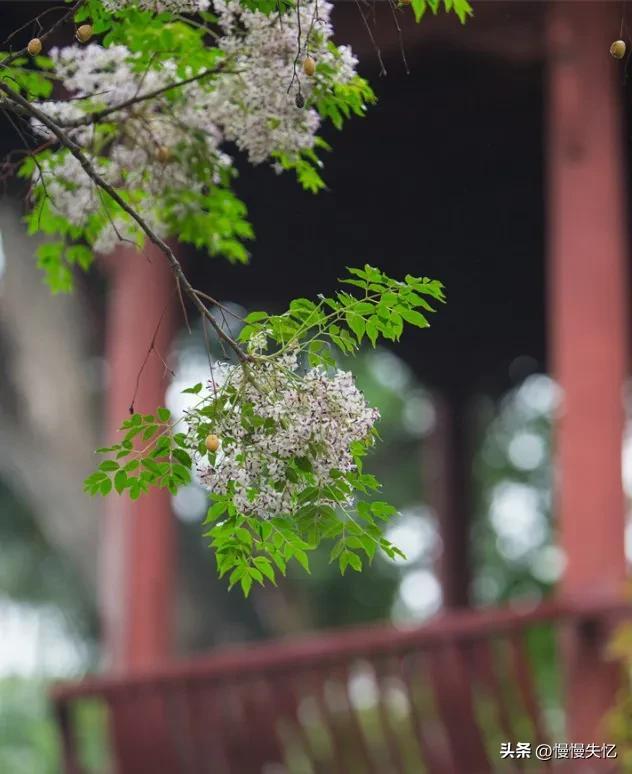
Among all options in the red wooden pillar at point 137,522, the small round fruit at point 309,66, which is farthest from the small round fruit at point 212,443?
the red wooden pillar at point 137,522

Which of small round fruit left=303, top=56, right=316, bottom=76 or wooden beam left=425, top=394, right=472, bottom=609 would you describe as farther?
wooden beam left=425, top=394, right=472, bottom=609

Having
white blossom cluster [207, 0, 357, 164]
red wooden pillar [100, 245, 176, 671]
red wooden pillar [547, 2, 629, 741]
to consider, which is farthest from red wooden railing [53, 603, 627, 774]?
white blossom cluster [207, 0, 357, 164]

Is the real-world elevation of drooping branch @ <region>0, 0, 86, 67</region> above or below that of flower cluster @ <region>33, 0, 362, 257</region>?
below

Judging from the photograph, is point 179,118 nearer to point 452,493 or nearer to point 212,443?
point 212,443

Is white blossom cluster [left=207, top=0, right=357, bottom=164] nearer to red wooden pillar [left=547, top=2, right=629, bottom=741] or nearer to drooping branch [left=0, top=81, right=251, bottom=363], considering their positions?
drooping branch [left=0, top=81, right=251, bottom=363]

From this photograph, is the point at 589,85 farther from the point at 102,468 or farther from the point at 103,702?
the point at 102,468

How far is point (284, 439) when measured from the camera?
5.47ft

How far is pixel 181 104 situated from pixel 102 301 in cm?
645

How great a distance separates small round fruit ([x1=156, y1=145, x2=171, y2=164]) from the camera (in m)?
2.37

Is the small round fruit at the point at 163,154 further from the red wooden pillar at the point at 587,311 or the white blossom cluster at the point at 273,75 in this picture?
the red wooden pillar at the point at 587,311

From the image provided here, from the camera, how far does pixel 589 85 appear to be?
190 inches

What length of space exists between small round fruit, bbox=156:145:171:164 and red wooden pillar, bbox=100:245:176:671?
3.29m

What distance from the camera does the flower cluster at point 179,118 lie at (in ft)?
7.03

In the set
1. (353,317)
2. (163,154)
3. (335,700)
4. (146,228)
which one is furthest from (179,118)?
Answer: (335,700)
